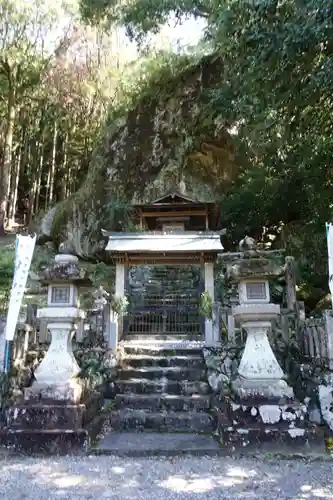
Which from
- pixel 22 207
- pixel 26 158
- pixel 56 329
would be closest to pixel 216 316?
pixel 56 329

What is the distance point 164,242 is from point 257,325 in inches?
208

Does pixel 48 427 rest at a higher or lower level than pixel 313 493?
higher

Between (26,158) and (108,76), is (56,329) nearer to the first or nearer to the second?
(108,76)

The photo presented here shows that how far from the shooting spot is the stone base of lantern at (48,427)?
4.23 m

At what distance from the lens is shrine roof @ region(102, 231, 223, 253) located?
9.41 meters

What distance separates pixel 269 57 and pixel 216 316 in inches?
192

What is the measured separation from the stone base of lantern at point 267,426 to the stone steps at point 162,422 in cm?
93

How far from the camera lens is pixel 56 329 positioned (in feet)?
16.1

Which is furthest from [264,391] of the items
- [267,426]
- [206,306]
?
[206,306]

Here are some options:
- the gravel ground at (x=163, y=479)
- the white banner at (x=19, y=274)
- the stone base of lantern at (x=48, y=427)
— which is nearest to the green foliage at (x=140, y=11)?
the white banner at (x=19, y=274)

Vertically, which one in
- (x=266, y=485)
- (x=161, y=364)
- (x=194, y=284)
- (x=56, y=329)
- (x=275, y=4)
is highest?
(x=275, y=4)

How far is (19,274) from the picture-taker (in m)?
5.14

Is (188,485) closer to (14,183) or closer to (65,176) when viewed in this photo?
(14,183)

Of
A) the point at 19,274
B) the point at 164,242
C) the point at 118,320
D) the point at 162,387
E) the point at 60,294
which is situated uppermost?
the point at 164,242
